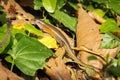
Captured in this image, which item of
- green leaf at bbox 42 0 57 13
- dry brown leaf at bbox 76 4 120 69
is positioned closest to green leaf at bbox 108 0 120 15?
dry brown leaf at bbox 76 4 120 69

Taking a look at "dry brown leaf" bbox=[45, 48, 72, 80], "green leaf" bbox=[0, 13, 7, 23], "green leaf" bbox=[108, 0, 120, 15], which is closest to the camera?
"dry brown leaf" bbox=[45, 48, 72, 80]

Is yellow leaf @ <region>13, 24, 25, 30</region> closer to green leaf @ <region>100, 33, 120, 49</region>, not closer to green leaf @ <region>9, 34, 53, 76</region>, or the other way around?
green leaf @ <region>9, 34, 53, 76</region>

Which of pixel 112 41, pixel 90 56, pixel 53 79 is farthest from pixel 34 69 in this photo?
pixel 112 41

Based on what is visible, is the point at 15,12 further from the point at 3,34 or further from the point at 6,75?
the point at 6,75

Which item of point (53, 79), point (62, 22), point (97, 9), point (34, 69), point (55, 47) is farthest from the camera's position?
point (97, 9)

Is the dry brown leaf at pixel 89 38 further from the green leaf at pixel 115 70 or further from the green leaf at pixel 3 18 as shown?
the green leaf at pixel 3 18

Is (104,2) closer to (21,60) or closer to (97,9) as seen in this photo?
Result: (97,9)

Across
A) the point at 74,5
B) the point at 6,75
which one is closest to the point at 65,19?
the point at 74,5
